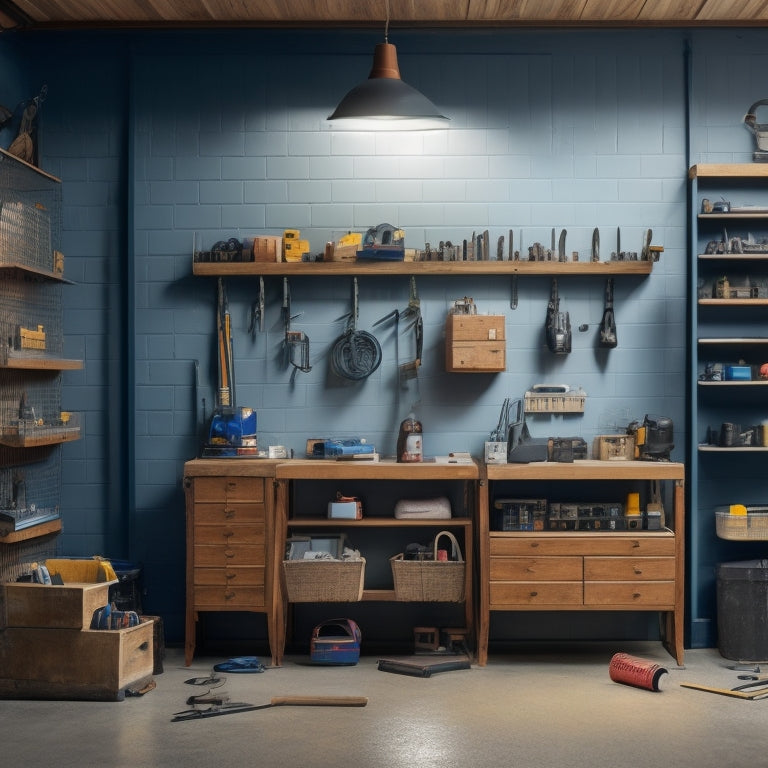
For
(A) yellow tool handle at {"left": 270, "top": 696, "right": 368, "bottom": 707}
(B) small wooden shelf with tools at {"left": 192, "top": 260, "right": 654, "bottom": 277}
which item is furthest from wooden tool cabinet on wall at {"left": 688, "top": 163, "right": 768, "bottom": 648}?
(A) yellow tool handle at {"left": 270, "top": 696, "right": 368, "bottom": 707}

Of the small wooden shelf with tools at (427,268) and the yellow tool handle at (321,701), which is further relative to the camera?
the small wooden shelf with tools at (427,268)

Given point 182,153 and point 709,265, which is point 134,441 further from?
point 709,265

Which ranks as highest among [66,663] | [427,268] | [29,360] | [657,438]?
[427,268]

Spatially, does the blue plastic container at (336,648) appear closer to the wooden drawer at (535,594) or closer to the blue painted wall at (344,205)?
the wooden drawer at (535,594)

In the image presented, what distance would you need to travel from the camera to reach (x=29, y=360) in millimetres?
5691

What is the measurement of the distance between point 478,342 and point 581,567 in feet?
4.75

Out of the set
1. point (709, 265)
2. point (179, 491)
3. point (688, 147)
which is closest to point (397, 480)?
point (179, 491)

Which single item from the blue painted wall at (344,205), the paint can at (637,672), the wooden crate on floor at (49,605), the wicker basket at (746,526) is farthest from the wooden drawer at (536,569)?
the wooden crate on floor at (49,605)

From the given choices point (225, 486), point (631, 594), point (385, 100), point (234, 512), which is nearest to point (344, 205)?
point (385, 100)

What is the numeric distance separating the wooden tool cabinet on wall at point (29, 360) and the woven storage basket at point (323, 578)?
4.84ft

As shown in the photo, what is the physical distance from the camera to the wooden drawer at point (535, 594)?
5.84 metres

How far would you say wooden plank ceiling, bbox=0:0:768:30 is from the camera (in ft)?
19.9

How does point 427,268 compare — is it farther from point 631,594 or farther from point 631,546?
point 631,594

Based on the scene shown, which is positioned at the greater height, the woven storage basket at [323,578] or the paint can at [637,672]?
the woven storage basket at [323,578]
